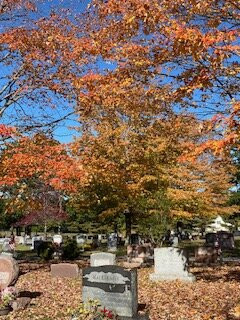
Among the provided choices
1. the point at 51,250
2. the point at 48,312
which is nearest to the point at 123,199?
the point at 51,250

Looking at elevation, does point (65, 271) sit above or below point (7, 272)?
below

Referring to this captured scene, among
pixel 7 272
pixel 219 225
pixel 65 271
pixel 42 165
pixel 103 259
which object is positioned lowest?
pixel 65 271

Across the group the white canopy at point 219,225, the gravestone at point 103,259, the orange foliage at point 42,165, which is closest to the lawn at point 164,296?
the gravestone at point 103,259

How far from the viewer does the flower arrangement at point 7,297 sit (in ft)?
33.1

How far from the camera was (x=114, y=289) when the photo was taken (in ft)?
29.5

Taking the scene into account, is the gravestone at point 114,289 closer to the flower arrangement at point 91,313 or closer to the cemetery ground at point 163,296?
the flower arrangement at point 91,313

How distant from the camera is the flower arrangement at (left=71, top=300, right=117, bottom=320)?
7.71m

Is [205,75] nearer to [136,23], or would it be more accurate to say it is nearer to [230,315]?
[136,23]

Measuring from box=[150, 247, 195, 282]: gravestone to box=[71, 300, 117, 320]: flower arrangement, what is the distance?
282 inches

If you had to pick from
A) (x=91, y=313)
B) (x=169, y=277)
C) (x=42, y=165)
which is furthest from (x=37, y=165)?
(x=91, y=313)

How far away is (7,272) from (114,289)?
17.3 ft

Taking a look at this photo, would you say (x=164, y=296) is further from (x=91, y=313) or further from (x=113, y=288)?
(x=91, y=313)

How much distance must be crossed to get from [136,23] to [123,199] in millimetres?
16529

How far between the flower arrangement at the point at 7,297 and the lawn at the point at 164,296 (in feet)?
1.05
